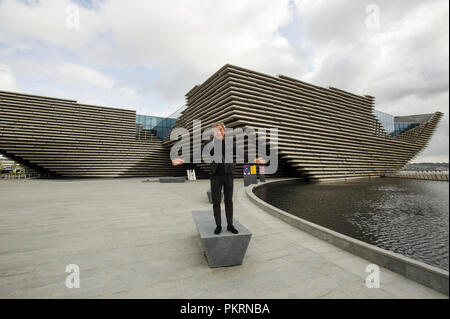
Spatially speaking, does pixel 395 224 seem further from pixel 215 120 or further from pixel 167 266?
pixel 215 120

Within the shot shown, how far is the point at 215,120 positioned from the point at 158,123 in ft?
44.5

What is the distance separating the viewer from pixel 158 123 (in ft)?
98.3

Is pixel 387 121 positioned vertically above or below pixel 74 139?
above

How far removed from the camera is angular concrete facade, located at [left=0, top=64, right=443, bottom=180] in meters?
19.7

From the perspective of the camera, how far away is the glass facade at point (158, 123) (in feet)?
93.1

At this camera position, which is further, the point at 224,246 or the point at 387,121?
the point at 387,121

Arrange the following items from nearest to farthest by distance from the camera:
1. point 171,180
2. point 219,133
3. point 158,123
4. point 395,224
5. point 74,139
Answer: point 219,133 → point 395,224 → point 171,180 → point 74,139 → point 158,123

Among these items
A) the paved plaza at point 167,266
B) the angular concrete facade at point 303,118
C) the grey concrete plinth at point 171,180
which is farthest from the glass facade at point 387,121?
the paved plaza at point 167,266

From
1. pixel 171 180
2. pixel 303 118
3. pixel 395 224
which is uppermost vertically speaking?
pixel 303 118

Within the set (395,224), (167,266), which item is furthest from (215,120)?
(167,266)

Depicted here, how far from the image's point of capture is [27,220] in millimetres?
5055

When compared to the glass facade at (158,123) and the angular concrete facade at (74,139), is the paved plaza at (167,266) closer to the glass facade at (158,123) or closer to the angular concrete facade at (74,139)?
the angular concrete facade at (74,139)

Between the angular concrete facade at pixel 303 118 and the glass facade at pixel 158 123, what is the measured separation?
2.97 metres

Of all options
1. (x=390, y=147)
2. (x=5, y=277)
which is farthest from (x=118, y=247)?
(x=390, y=147)
